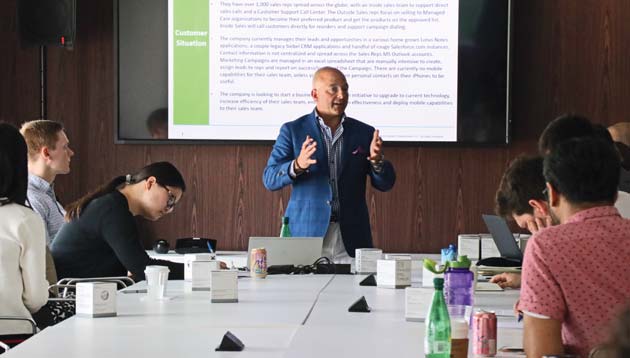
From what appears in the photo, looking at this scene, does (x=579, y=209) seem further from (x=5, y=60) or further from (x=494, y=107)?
(x=5, y=60)

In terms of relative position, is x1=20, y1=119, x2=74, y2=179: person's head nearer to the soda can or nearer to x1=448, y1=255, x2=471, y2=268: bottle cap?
the soda can

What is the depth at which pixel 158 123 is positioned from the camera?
689 centimetres

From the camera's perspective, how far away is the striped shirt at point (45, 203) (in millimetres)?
5387

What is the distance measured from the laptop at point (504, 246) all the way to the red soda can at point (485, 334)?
220cm

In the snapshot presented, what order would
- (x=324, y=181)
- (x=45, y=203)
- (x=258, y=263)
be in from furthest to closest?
1. (x=324, y=181)
2. (x=45, y=203)
3. (x=258, y=263)

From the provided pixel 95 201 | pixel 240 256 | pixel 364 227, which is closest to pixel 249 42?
pixel 240 256

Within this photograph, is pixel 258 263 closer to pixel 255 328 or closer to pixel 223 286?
pixel 223 286

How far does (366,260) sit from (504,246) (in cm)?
65

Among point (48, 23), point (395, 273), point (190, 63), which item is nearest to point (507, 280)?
point (395, 273)

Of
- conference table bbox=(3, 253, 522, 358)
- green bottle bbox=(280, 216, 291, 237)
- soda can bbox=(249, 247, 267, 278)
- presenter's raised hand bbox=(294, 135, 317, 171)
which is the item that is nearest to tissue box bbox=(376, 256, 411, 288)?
conference table bbox=(3, 253, 522, 358)

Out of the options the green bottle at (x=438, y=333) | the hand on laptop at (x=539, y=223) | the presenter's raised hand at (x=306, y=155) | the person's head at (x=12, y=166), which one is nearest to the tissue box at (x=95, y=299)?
the person's head at (x=12, y=166)

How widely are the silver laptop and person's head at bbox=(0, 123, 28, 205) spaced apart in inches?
58.2

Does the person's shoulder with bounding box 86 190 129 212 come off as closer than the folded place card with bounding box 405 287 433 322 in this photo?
No

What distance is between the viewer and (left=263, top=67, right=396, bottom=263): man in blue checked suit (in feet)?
17.9
